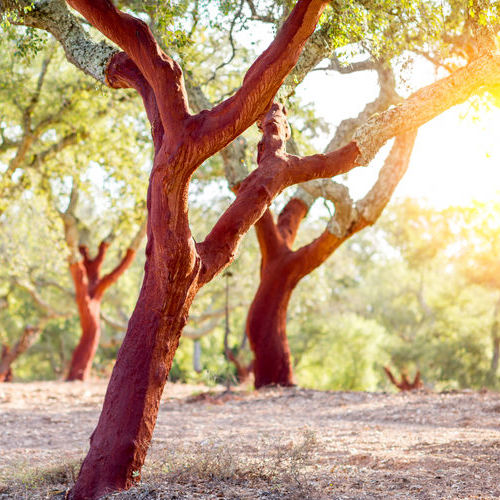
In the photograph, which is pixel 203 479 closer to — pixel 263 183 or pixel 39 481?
pixel 39 481

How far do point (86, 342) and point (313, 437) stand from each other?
37.1 feet

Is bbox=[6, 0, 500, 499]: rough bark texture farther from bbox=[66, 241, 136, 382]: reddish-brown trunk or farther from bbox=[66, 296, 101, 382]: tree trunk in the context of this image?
bbox=[66, 296, 101, 382]: tree trunk

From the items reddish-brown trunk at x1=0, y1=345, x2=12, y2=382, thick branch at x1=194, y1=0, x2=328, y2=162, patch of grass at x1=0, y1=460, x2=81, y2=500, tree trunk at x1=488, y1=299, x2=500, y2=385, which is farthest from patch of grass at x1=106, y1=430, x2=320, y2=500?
tree trunk at x1=488, y1=299, x2=500, y2=385

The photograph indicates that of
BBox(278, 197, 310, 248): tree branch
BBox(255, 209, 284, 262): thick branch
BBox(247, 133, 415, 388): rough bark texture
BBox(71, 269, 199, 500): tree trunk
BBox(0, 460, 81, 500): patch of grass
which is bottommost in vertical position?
BBox(0, 460, 81, 500): patch of grass

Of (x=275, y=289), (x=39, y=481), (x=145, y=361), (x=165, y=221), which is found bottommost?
(x=39, y=481)

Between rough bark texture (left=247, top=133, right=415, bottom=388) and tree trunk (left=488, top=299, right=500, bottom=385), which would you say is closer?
rough bark texture (left=247, top=133, right=415, bottom=388)

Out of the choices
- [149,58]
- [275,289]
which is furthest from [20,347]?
[149,58]

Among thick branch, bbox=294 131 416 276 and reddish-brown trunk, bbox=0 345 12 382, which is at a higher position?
thick branch, bbox=294 131 416 276

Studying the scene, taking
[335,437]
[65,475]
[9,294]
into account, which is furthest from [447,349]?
[65,475]

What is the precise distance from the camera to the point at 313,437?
479cm

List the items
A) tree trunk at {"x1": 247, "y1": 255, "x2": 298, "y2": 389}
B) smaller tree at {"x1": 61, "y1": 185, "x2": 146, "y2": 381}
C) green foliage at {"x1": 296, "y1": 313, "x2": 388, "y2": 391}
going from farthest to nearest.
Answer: green foliage at {"x1": 296, "y1": 313, "x2": 388, "y2": 391}
smaller tree at {"x1": 61, "y1": 185, "x2": 146, "y2": 381}
tree trunk at {"x1": 247, "y1": 255, "x2": 298, "y2": 389}

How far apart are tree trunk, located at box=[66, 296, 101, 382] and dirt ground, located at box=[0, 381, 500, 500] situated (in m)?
3.08

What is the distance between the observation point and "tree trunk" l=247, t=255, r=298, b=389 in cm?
1063

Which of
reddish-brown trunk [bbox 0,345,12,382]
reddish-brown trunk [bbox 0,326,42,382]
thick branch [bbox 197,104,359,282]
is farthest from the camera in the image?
reddish-brown trunk [bbox 0,345,12,382]
